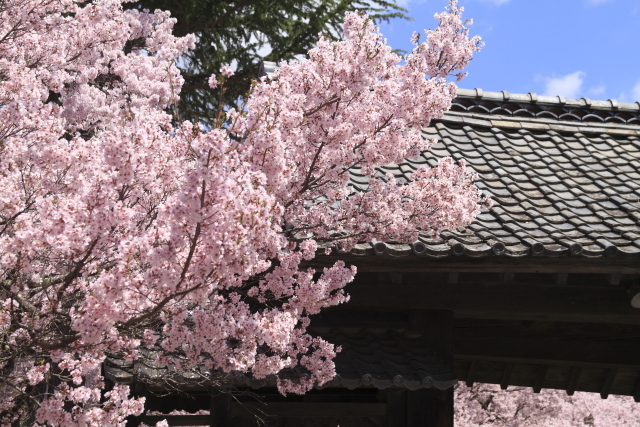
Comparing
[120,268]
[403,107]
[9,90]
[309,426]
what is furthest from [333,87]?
[309,426]

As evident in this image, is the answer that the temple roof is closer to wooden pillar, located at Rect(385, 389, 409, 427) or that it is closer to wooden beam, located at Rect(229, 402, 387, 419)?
wooden pillar, located at Rect(385, 389, 409, 427)

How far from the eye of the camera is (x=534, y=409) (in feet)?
46.0

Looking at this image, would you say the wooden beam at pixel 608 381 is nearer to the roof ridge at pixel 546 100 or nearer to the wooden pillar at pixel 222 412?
the roof ridge at pixel 546 100

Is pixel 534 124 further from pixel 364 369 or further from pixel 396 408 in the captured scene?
pixel 364 369

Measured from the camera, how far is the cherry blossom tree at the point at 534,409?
45.1 ft

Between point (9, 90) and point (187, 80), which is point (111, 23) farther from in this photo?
point (187, 80)

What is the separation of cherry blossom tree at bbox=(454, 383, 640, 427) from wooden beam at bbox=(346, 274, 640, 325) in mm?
8166

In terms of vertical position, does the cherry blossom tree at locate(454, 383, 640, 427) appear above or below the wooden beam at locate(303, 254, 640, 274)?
below

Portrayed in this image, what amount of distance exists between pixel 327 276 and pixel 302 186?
59 centimetres

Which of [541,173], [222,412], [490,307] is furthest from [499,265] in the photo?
[222,412]

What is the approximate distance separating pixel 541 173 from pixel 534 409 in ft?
28.0

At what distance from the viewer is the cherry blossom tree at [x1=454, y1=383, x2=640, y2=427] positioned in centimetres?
1374

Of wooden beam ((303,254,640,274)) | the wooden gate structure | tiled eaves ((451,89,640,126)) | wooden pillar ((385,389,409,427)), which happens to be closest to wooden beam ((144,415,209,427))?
the wooden gate structure

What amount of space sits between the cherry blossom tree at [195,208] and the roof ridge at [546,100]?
269cm
